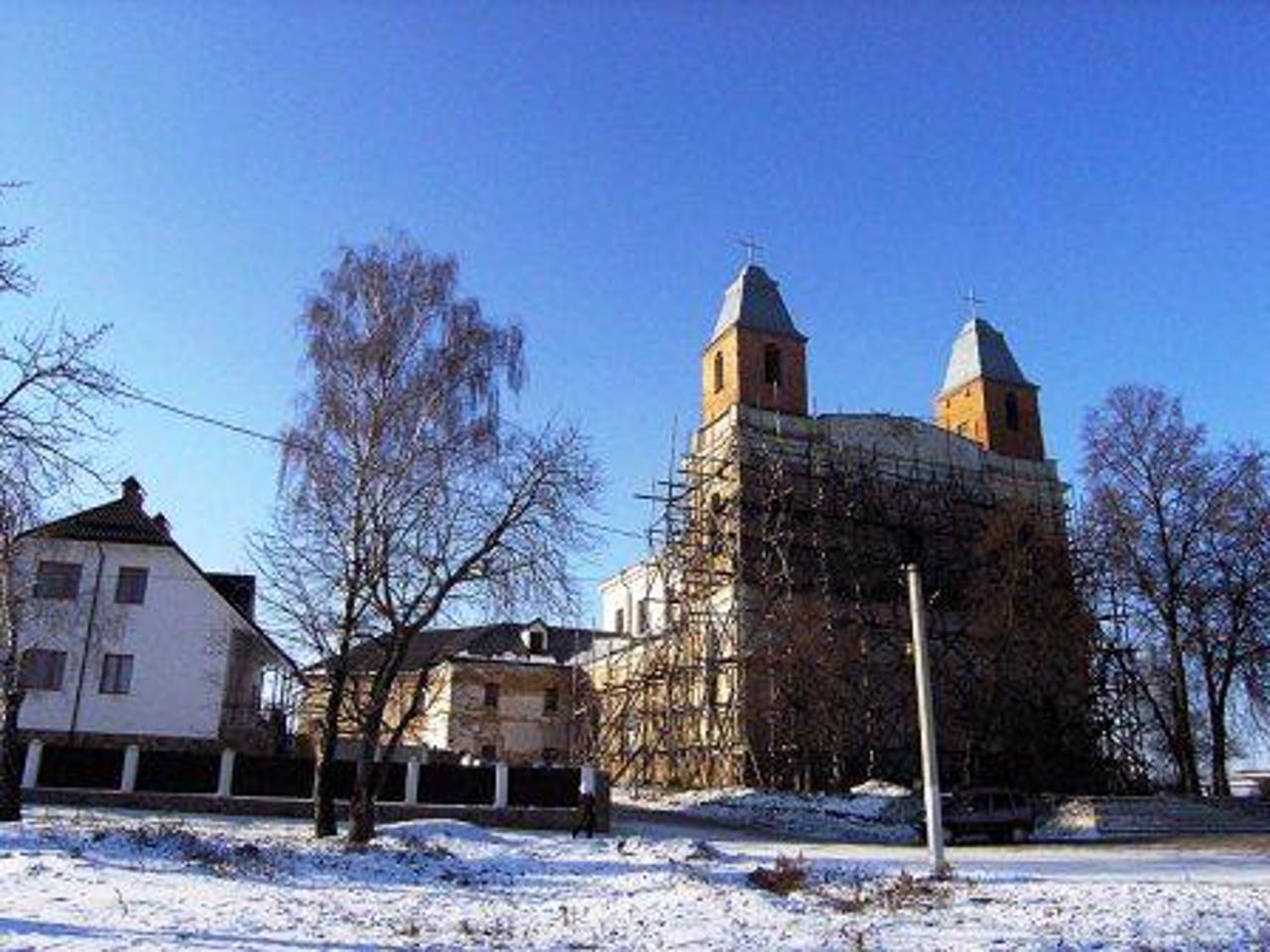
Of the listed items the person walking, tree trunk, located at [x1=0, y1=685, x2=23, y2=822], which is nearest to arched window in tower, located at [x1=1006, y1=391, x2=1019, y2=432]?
the person walking

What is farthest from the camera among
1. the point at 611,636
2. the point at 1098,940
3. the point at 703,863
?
the point at 611,636

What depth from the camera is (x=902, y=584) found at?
153 ft

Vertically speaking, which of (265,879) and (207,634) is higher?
(207,634)

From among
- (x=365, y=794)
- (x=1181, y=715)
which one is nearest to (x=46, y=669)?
(x=365, y=794)

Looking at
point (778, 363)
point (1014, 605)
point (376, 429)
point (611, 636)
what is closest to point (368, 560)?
point (376, 429)

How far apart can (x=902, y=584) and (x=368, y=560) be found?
2965 centimetres

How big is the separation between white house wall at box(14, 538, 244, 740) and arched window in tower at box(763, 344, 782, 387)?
955 inches

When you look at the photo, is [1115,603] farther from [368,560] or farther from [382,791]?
[368,560]

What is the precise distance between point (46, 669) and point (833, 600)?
89.5 ft

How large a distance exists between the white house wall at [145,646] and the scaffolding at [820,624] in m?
16.8

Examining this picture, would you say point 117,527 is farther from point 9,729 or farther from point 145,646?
point 9,729

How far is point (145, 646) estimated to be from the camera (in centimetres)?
3862

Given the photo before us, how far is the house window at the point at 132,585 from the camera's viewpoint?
38844mm

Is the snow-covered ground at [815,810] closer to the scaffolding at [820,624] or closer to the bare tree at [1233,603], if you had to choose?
the scaffolding at [820,624]
